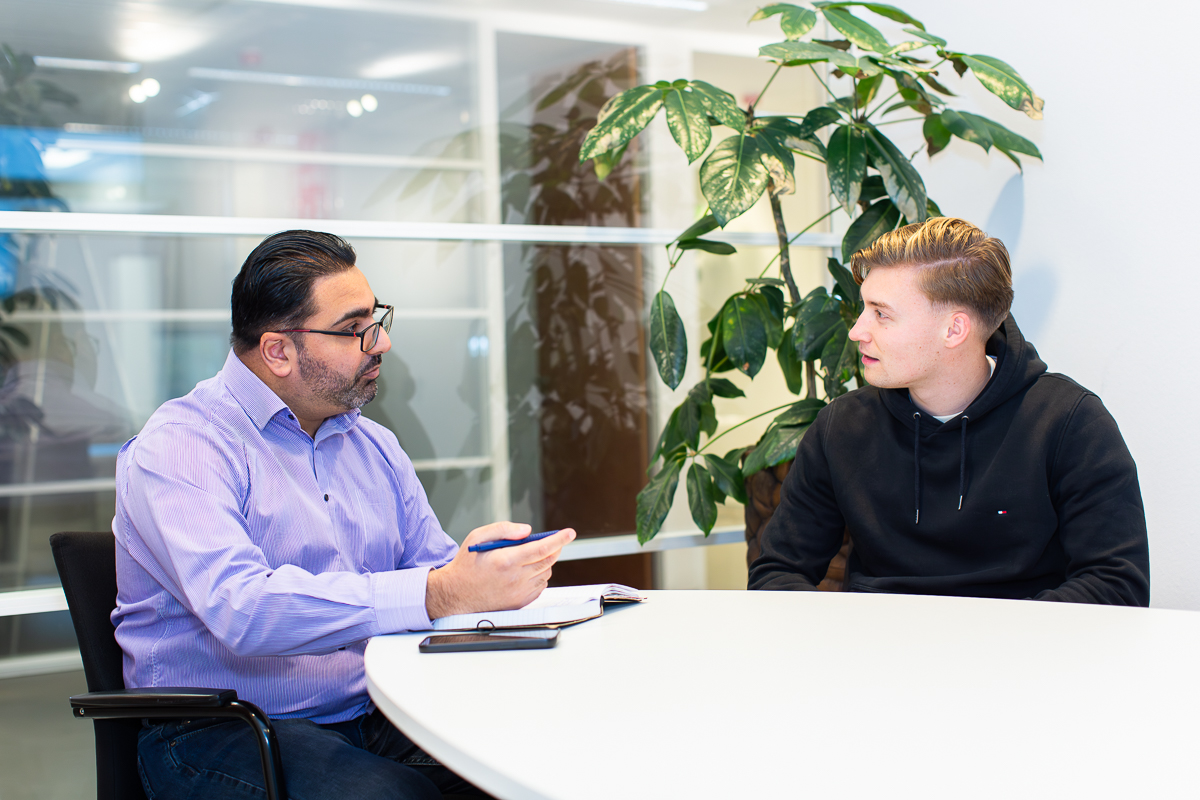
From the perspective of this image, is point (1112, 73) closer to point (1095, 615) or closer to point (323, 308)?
point (1095, 615)

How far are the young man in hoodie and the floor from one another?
2.01 metres

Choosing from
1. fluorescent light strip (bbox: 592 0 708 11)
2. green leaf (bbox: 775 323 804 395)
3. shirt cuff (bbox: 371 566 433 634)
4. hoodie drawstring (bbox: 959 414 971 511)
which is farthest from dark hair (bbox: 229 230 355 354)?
fluorescent light strip (bbox: 592 0 708 11)

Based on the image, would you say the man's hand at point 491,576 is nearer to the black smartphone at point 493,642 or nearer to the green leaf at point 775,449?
the black smartphone at point 493,642

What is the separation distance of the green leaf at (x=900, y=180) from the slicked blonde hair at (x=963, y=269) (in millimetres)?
608

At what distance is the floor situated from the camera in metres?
2.51

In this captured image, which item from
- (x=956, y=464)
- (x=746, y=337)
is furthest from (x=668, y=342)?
(x=956, y=464)

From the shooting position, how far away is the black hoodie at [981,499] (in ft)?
5.34

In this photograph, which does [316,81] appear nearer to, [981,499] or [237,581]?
[237,581]

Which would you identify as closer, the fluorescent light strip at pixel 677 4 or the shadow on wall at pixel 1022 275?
the shadow on wall at pixel 1022 275

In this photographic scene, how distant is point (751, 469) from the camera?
2574 mm

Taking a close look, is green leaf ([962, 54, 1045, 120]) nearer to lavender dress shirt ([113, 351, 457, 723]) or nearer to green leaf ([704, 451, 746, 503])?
green leaf ([704, 451, 746, 503])

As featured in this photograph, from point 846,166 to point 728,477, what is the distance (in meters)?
0.97

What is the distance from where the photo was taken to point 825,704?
0.94m

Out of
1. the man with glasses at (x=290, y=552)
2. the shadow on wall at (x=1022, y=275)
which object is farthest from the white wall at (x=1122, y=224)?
the man with glasses at (x=290, y=552)
